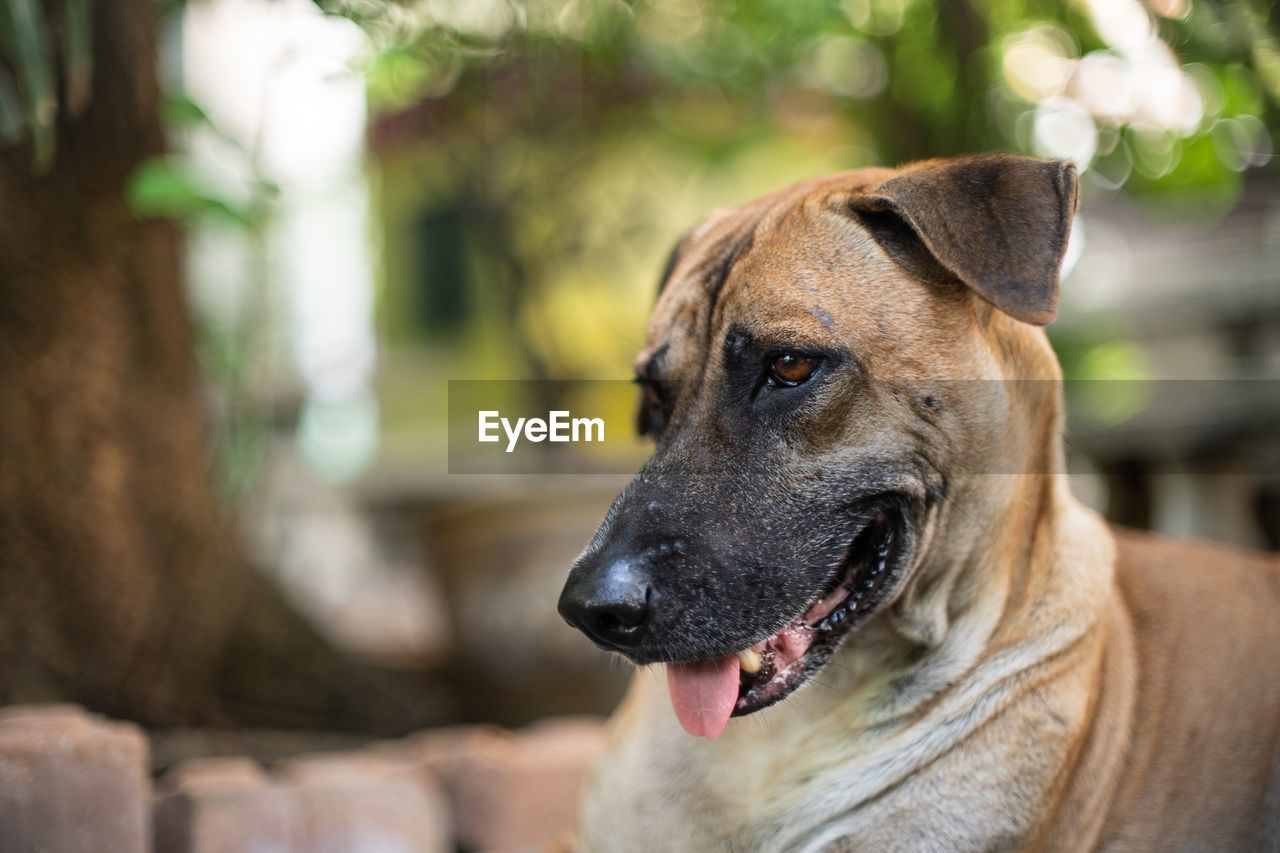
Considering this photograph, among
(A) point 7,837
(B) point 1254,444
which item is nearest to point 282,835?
(A) point 7,837

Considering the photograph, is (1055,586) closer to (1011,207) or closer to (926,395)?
(926,395)

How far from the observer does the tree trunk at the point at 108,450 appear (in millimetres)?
3023

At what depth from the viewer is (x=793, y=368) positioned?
202cm

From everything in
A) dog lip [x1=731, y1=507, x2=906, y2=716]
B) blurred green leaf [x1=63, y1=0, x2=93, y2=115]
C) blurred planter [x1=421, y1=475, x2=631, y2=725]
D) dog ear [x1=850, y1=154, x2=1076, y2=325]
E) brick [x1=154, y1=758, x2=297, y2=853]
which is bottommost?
blurred planter [x1=421, y1=475, x2=631, y2=725]

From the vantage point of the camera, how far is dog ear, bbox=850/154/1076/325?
190 cm

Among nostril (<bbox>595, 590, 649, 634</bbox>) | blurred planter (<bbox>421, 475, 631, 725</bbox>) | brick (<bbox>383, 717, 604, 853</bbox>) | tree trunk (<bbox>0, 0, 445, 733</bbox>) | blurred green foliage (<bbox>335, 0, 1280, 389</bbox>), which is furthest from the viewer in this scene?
blurred planter (<bbox>421, 475, 631, 725</bbox>)

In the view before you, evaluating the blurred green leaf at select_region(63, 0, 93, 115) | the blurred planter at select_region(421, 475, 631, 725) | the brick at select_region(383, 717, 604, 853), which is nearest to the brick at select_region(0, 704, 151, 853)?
the brick at select_region(383, 717, 604, 853)

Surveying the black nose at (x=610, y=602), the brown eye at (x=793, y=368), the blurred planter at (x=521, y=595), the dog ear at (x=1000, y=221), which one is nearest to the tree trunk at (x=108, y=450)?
the blurred planter at (x=521, y=595)

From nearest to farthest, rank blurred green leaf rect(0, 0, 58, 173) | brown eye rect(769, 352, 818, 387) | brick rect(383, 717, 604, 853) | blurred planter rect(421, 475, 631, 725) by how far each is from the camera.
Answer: brown eye rect(769, 352, 818, 387)
blurred green leaf rect(0, 0, 58, 173)
brick rect(383, 717, 604, 853)
blurred planter rect(421, 475, 631, 725)

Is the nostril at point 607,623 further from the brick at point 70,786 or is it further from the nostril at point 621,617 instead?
the brick at point 70,786

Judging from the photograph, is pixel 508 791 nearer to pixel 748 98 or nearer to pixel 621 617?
pixel 621 617

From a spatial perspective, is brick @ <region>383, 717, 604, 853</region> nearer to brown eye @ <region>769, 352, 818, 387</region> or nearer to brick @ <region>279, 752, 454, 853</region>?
brick @ <region>279, 752, 454, 853</region>

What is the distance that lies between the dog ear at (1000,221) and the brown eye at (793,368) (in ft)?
1.04

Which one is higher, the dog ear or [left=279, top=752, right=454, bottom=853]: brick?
the dog ear
